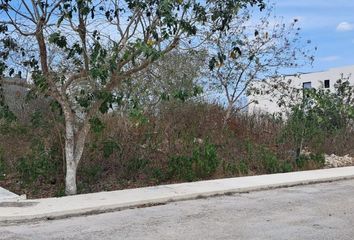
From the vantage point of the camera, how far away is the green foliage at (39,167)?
11416mm

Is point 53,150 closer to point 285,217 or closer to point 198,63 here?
point 285,217

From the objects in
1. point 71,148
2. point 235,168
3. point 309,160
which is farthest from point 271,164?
point 71,148

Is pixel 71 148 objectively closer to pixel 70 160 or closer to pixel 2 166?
pixel 70 160

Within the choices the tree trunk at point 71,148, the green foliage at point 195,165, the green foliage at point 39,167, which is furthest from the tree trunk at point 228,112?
the tree trunk at point 71,148

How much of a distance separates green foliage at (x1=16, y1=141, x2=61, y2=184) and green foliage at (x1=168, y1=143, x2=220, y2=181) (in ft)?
10.1

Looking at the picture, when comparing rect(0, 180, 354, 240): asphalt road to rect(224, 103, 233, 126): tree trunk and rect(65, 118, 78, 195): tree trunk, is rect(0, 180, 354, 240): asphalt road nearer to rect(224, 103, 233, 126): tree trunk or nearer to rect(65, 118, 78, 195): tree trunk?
rect(65, 118, 78, 195): tree trunk

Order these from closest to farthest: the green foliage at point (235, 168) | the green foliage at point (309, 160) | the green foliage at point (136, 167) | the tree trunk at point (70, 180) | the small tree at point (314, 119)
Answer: the tree trunk at point (70, 180)
the green foliage at point (136, 167)
the green foliage at point (235, 168)
the green foliage at point (309, 160)
the small tree at point (314, 119)

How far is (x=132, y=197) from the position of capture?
986 centimetres

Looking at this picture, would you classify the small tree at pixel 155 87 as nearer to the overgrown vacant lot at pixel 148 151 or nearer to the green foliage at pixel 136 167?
the overgrown vacant lot at pixel 148 151

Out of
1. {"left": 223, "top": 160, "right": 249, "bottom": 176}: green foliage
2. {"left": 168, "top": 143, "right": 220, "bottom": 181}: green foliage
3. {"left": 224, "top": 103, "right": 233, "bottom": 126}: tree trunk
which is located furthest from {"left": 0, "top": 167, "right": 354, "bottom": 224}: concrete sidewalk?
A: {"left": 224, "top": 103, "right": 233, "bottom": 126}: tree trunk

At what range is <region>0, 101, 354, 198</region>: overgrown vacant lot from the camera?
11.6 m

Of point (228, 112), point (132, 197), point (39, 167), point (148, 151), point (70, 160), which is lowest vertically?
point (132, 197)

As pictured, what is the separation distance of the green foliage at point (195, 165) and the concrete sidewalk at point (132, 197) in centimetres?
70

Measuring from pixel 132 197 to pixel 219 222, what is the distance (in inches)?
98.3
